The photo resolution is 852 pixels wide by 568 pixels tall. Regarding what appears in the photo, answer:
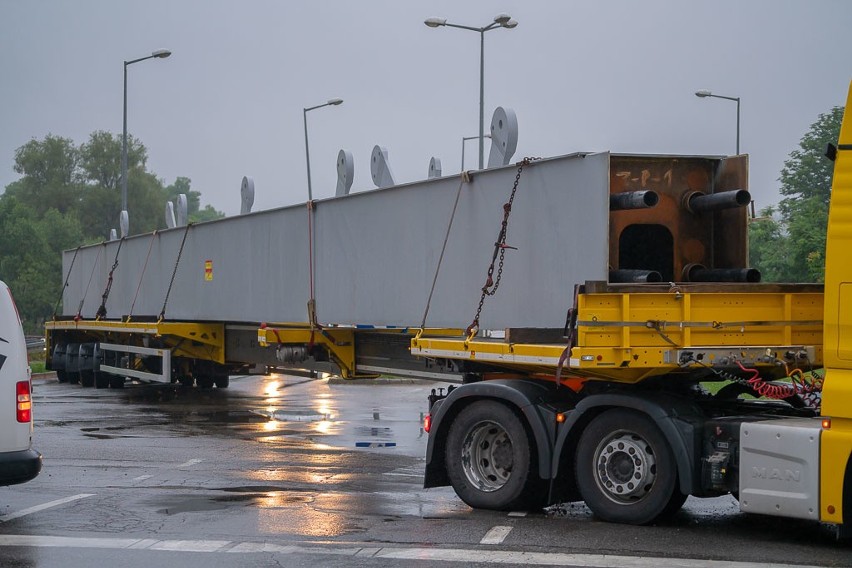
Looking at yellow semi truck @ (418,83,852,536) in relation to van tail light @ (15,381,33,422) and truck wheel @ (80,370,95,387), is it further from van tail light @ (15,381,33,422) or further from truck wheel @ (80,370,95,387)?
truck wheel @ (80,370,95,387)

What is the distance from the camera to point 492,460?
992 centimetres

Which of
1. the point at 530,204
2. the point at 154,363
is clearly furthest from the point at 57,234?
the point at 530,204

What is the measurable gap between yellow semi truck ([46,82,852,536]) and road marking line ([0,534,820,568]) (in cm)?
102

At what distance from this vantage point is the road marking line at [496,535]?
8.45 m

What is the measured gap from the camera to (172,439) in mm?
15930

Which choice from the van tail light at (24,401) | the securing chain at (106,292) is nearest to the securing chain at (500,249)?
the van tail light at (24,401)

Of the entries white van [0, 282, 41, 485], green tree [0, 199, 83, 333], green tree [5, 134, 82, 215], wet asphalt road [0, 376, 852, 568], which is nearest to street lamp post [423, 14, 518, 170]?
wet asphalt road [0, 376, 852, 568]

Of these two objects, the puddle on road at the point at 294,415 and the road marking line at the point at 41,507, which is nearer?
the road marking line at the point at 41,507

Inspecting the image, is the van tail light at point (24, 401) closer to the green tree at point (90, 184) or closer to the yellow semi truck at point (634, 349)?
the yellow semi truck at point (634, 349)

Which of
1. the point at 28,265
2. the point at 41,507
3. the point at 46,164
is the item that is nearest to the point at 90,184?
the point at 46,164

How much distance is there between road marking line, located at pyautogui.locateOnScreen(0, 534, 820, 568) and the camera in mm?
7617

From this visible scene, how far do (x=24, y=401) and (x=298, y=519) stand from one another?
230cm

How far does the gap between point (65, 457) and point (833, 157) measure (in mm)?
9390

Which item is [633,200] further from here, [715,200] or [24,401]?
[24,401]
